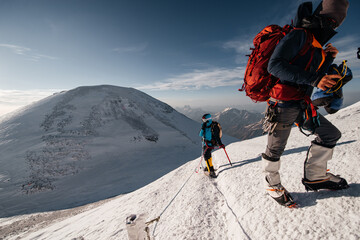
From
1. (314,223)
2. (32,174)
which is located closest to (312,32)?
(314,223)

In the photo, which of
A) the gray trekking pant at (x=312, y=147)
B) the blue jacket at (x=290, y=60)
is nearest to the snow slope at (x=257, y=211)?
the gray trekking pant at (x=312, y=147)

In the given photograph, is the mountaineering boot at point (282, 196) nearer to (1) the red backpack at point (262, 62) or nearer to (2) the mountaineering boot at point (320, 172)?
(2) the mountaineering boot at point (320, 172)

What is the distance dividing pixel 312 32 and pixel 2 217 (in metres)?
20.0

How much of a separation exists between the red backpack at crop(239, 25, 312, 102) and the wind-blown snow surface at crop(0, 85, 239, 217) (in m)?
15.2

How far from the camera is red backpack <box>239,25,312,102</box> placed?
2232mm

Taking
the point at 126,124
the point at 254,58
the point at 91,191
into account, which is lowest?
the point at 91,191

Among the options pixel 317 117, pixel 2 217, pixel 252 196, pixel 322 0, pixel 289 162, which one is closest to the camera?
pixel 322 0

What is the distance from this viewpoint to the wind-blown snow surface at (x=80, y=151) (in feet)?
48.3

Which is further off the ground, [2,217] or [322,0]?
[322,0]

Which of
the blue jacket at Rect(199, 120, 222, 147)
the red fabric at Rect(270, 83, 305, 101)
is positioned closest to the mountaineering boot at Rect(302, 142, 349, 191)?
the red fabric at Rect(270, 83, 305, 101)

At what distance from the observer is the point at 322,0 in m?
2.11

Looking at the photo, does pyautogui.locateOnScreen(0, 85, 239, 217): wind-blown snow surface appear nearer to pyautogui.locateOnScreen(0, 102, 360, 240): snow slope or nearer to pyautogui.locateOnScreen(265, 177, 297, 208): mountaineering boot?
pyautogui.locateOnScreen(0, 102, 360, 240): snow slope

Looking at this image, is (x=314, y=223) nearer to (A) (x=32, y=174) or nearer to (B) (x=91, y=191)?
(B) (x=91, y=191)

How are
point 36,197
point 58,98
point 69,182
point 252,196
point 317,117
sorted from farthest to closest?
point 58,98 < point 69,182 < point 36,197 < point 252,196 < point 317,117
